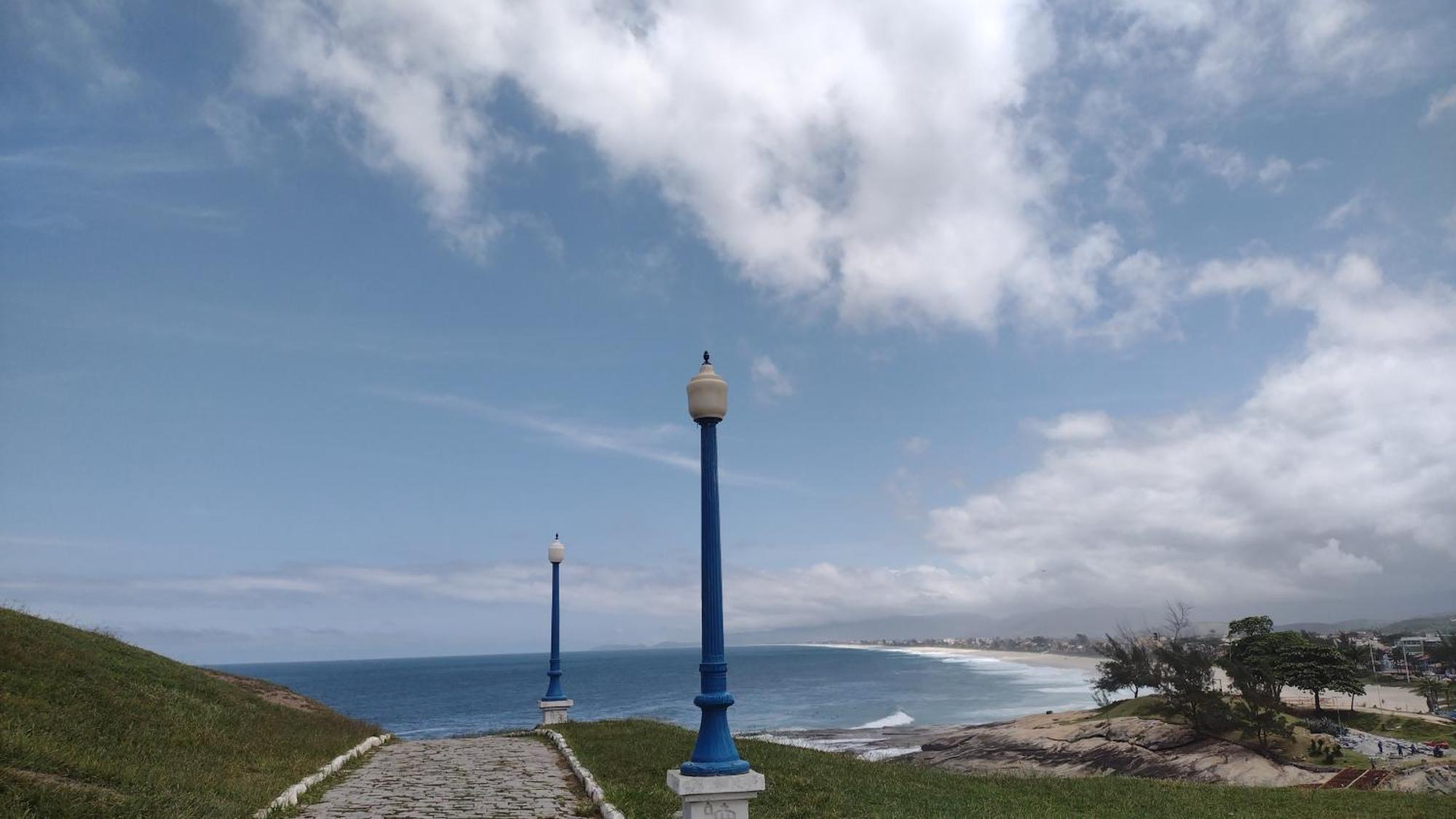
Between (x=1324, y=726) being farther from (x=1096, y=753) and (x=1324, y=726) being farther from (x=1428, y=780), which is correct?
(x=1428, y=780)

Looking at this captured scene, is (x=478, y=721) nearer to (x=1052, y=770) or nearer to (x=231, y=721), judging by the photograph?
(x=1052, y=770)

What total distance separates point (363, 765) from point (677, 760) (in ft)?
21.4

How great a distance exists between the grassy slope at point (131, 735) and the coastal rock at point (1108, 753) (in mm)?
23090

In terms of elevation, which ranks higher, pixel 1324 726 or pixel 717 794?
pixel 717 794

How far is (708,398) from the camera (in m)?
9.30

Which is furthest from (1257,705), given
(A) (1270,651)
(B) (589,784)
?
(B) (589,784)

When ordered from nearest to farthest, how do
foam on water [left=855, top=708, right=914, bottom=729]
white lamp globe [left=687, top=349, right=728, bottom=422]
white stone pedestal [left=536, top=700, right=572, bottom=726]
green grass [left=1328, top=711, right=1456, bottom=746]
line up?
white lamp globe [left=687, top=349, right=728, bottom=422] → white stone pedestal [left=536, top=700, right=572, bottom=726] → green grass [left=1328, top=711, right=1456, bottom=746] → foam on water [left=855, top=708, right=914, bottom=729]

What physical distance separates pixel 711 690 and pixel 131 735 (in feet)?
35.6

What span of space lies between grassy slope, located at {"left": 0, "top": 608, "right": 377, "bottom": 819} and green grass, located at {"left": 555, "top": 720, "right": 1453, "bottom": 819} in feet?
17.8

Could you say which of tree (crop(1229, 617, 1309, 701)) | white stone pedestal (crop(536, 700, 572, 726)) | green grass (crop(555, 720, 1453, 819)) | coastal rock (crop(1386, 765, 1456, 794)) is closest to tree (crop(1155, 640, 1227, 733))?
tree (crop(1229, 617, 1309, 701))

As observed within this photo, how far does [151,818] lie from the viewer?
884 cm

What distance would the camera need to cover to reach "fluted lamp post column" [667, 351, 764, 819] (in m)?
8.11

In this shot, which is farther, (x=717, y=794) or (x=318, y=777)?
(x=318, y=777)

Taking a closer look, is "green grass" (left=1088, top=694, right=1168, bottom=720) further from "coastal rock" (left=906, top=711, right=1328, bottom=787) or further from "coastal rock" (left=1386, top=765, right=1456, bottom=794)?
"coastal rock" (left=1386, top=765, right=1456, bottom=794)
